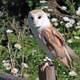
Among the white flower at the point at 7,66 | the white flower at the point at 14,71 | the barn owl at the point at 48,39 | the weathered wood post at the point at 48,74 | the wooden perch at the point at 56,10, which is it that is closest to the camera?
the weathered wood post at the point at 48,74

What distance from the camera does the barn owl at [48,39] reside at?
4.67m

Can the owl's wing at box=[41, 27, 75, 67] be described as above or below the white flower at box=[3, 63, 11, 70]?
above

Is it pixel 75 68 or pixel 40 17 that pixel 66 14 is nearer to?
pixel 75 68

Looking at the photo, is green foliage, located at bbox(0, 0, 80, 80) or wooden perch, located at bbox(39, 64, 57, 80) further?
green foliage, located at bbox(0, 0, 80, 80)

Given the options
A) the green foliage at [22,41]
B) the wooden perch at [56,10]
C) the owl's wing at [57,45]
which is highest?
the owl's wing at [57,45]

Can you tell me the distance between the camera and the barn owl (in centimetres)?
467

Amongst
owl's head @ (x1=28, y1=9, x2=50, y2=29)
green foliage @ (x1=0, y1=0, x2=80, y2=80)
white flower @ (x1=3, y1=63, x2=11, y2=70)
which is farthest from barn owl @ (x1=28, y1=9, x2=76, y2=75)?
white flower @ (x1=3, y1=63, x2=11, y2=70)

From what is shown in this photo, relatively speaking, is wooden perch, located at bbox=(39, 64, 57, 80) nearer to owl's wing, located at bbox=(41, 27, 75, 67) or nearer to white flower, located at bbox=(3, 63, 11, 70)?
owl's wing, located at bbox=(41, 27, 75, 67)

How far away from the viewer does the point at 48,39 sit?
15.5ft

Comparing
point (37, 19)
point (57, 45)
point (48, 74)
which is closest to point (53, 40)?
point (57, 45)

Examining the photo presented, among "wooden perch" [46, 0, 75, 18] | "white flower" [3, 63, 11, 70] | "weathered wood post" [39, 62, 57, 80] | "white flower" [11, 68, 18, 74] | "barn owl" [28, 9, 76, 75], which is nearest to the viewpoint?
"weathered wood post" [39, 62, 57, 80]

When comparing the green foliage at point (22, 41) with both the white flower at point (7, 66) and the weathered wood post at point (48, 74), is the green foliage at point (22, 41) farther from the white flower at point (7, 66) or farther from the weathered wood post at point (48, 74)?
the weathered wood post at point (48, 74)

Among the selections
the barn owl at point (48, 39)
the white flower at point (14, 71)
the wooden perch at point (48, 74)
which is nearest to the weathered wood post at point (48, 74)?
the wooden perch at point (48, 74)

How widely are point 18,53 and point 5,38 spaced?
1041 millimetres
